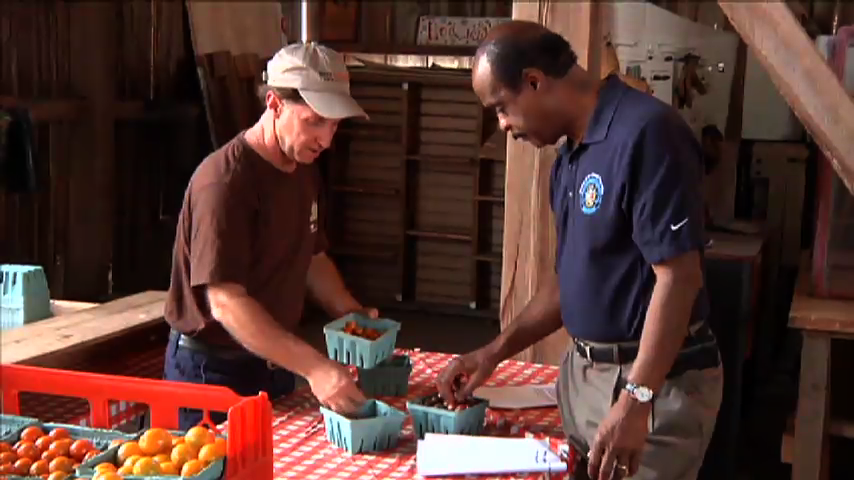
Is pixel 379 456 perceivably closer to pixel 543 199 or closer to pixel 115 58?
pixel 543 199

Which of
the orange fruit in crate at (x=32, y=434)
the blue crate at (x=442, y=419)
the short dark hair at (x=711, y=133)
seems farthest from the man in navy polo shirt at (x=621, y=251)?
the short dark hair at (x=711, y=133)

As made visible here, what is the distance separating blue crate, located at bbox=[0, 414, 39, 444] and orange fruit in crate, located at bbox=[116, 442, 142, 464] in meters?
0.27

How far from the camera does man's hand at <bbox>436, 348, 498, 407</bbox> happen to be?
2.48m

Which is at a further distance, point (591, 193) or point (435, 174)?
point (435, 174)

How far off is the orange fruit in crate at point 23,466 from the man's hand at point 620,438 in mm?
1060

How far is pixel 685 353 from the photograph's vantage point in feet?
7.14

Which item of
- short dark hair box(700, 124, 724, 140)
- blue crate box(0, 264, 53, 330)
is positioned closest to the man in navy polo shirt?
blue crate box(0, 264, 53, 330)

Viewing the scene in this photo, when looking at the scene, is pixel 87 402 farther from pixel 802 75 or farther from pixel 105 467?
pixel 802 75

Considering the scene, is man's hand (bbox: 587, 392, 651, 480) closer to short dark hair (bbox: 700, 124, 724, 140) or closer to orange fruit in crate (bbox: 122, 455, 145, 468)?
orange fruit in crate (bbox: 122, 455, 145, 468)

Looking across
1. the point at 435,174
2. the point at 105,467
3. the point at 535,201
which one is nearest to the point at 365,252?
the point at 435,174

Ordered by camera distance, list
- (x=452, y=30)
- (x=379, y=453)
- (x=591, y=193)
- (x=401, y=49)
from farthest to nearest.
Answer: (x=452, y=30)
(x=401, y=49)
(x=379, y=453)
(x=591, y=193)

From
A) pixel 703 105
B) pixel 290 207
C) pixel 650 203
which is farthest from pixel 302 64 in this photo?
pixel 703 105

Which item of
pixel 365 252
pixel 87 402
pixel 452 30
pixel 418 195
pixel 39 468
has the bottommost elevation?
pixel 365 252

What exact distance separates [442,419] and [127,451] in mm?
736
